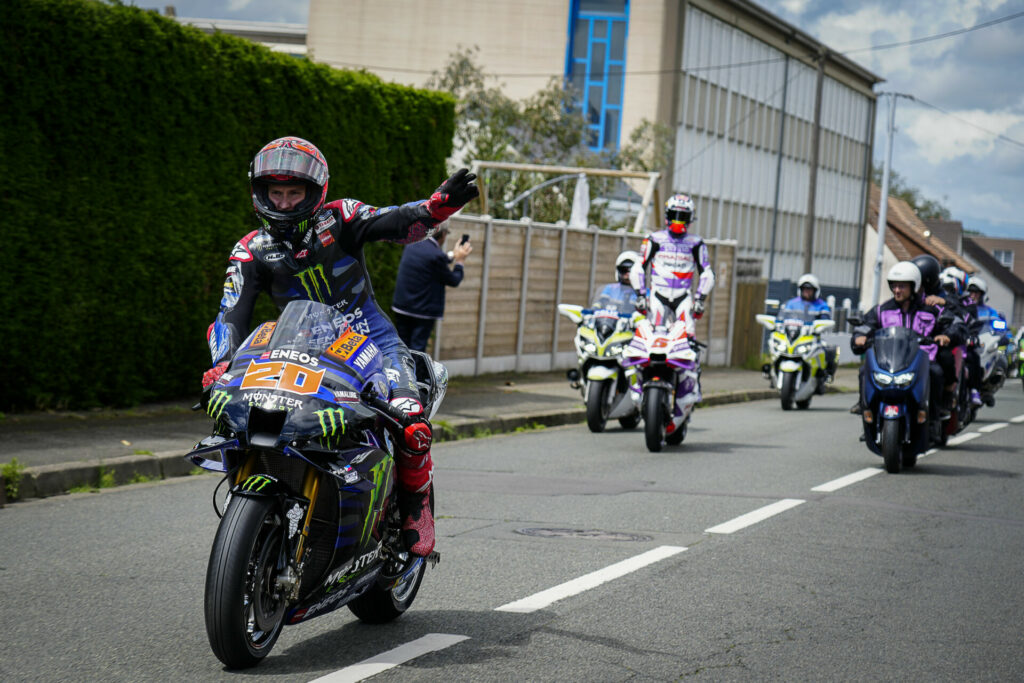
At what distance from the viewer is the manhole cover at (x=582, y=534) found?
7.92 metres

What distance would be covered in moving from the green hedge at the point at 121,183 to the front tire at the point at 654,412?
14.6ft

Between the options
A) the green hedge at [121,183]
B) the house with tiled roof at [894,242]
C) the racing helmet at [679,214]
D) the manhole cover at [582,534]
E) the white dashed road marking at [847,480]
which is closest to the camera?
the manhole cover at [582,534]

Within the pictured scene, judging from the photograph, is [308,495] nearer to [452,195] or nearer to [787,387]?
[452,195]

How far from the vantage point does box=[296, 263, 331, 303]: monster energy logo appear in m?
5.27

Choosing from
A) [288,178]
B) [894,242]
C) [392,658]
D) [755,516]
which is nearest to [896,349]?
[755,516]

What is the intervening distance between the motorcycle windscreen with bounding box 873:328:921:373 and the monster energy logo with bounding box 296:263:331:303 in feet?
24.5

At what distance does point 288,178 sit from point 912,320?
8510 millimetres

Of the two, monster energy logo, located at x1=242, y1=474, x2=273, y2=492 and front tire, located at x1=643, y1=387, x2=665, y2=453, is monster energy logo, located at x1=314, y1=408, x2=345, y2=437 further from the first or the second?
front tire, located at x1=643, y1=387, x2=665, y2=453

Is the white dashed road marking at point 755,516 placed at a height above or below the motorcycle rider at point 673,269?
below

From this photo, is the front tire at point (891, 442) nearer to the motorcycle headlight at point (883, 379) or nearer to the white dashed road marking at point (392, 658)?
the motorcycle headlight at point (883, 379)

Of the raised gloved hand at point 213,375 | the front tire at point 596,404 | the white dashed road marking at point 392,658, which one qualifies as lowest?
the white dashed road marking at point 392,658

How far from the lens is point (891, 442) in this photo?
11539 mm

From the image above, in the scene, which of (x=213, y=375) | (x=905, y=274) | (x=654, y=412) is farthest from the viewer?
(x=654, y=412)

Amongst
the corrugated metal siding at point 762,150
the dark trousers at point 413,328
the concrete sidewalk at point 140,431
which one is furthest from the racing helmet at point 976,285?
the corrugated metal siding at point 762,150
